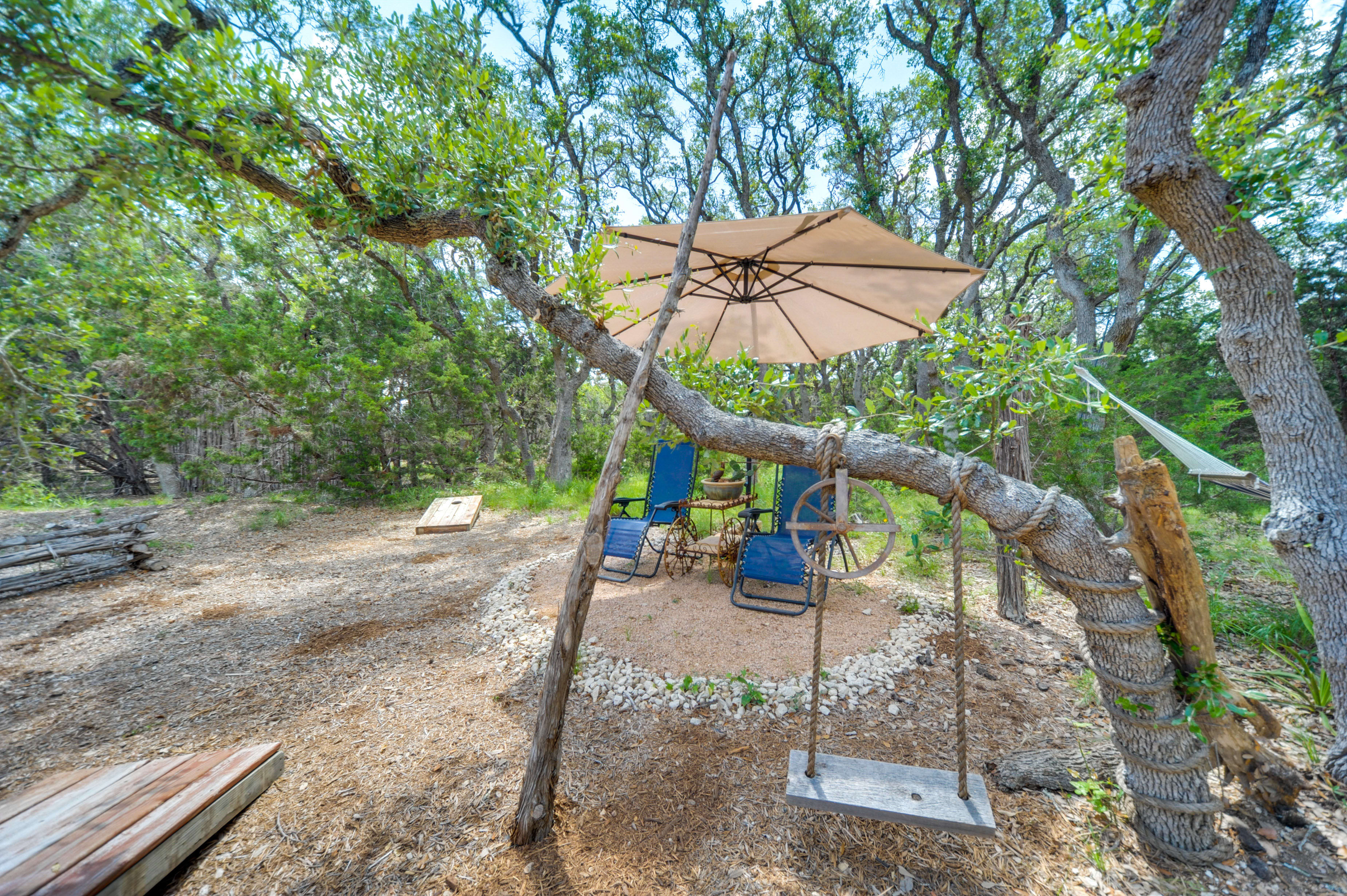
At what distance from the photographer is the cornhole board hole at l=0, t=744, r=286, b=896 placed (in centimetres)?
133

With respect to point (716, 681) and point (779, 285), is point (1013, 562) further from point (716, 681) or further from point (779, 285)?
point (779, 285)

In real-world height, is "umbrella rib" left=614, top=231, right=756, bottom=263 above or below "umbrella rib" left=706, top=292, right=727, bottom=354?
above

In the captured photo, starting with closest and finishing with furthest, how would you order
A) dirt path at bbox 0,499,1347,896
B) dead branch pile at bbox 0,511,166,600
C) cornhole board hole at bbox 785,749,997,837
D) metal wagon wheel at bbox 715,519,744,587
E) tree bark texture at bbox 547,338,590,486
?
cornhole board hole at bbox 785,749,997,837
dirt path at bbox 0,499,1347,896
dead branch pile at bbox 0,511,166,600
metal wagon wheel at bbox 715,519,744,587
tree bark texture at bbox 547,338,590,486

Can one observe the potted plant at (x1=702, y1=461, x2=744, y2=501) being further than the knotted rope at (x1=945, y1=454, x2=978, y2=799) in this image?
Yes

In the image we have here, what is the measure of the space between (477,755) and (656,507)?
2608 mm

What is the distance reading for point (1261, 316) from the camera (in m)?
2.06

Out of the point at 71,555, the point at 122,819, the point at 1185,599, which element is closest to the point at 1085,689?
the point at 1185,599

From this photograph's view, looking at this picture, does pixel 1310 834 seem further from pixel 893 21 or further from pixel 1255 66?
pixel 893 21

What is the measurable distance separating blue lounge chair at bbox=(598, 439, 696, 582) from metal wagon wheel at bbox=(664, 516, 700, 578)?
0.29 ft

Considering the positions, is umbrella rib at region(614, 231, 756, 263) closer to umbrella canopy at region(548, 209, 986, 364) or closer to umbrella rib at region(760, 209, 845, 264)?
umbrella canopy at region(548, 209, 986, 364)

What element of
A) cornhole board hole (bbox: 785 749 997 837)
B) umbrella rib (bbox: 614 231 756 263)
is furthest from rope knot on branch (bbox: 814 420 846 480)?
umbrella rib (bbox: 614 231 756 263)

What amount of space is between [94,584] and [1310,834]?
816 cm

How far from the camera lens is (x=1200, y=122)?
250 centimetres

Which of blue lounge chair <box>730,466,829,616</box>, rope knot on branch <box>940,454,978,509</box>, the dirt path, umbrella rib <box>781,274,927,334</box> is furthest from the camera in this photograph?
blue lounge chair <box>730,466,829,616</box>
